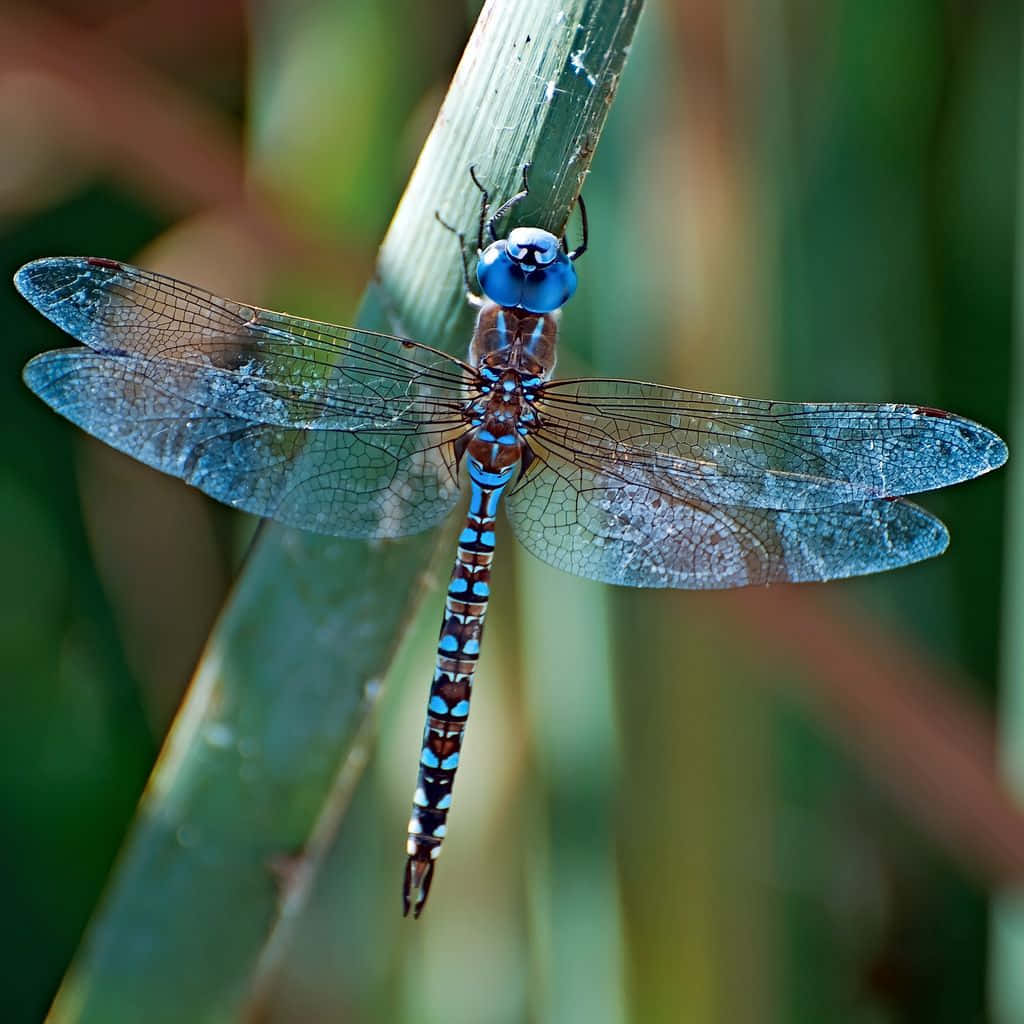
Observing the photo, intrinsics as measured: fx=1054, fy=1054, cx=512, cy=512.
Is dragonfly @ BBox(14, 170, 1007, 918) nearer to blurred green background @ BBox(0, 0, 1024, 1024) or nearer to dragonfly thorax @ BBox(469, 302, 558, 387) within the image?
dragonfly thorax @ BBox(469, 302, 558, 387)

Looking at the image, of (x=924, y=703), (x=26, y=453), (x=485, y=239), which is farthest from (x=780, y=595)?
(x=26, y=453)

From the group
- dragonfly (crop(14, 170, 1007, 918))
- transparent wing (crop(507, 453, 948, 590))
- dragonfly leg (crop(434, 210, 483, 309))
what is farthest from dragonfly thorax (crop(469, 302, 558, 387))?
dragonfly leg (crop(434, 210, 483, 309))

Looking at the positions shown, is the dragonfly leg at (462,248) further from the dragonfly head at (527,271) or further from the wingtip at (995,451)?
the wingtip at (995,451)

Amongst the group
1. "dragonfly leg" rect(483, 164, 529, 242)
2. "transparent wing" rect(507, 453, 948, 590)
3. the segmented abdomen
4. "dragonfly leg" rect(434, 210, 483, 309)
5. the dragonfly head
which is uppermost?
the dragonfly head

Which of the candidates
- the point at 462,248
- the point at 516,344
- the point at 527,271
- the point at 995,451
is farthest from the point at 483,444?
the point at 995,451

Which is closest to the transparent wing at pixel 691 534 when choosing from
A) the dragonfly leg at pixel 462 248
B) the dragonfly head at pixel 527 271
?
the dragonfly head at pixel 527 271

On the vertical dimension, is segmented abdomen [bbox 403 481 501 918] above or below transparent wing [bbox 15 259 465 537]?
below

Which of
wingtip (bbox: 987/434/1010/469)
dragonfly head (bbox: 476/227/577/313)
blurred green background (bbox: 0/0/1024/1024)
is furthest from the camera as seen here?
blurred green background (bbox: 0/0/1024/1024)
